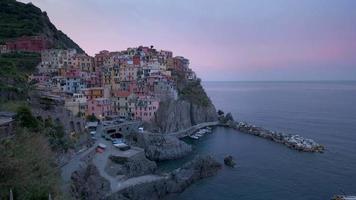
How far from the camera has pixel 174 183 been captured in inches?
1351

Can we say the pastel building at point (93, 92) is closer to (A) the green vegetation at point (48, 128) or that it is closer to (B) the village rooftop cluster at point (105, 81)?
(B) the village rooftop cluster at point (105, 81)

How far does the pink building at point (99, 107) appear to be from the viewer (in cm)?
5267

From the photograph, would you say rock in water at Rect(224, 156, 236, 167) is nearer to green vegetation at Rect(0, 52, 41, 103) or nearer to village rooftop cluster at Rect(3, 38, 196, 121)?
village rooftop cluster at Rect(3, 38, 196, 121)

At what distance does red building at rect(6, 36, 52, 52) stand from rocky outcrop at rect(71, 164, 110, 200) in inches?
1672

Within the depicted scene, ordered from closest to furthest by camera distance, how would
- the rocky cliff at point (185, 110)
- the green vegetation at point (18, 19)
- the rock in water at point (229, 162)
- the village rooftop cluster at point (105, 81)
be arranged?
the rock in water at point (229, 162)
the village rooftop cluster at point (105, 81)
the rocky cliff at point (185, 110)
the green vegetation at point (18, 19)

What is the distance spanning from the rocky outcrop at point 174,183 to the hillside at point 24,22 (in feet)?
156

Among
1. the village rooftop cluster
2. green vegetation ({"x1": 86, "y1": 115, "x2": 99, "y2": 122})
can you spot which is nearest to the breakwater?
the village rooftop cluster

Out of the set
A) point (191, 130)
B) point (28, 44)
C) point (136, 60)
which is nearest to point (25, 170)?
point (191, 130)

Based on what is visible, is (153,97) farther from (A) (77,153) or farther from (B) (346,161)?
(B) (346,161)

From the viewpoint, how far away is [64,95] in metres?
48.7

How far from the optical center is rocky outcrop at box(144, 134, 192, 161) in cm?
4512

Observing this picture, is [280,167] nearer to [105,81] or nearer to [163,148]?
[163,148]

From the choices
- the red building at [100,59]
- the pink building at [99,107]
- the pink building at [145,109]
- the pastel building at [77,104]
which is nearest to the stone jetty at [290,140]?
the pink building at [145,109]

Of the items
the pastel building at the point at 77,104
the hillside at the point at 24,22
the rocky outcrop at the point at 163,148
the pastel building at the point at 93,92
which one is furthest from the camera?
the hillside at the point at 24,22
